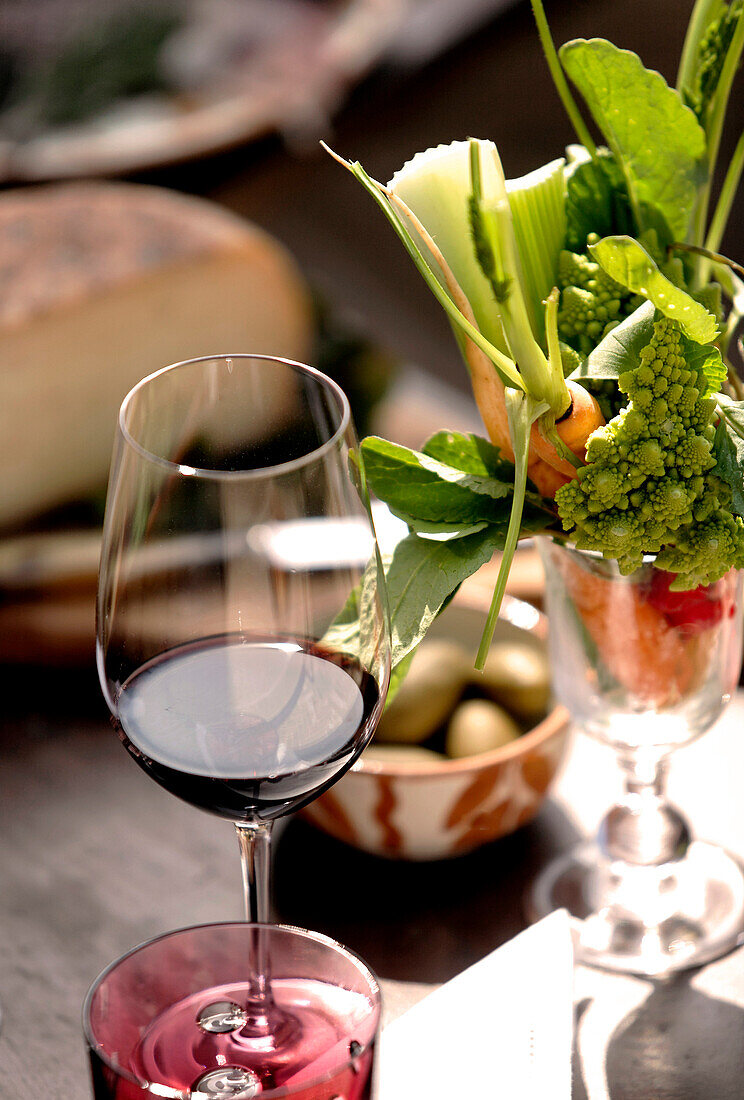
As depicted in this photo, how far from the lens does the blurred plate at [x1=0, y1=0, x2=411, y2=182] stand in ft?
4.53

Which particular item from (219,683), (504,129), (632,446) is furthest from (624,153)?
(504,129)

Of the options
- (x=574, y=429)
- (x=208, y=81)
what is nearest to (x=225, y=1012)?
(x=574, y=429)

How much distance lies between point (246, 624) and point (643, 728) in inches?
8.5

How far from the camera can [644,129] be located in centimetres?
50

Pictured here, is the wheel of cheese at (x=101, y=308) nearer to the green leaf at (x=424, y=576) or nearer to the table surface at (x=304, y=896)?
the table surface at (x=304, y=896)

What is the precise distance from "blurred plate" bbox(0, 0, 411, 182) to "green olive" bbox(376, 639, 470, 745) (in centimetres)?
90

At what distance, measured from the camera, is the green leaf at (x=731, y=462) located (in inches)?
17.9

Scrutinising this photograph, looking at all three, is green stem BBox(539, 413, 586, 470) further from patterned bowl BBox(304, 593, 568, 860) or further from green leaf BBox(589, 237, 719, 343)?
patterned bowl BBox(304, 593, 568, 860)

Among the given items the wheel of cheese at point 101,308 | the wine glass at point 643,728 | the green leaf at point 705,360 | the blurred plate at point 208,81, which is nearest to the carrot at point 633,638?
the wine glass at point 643,728

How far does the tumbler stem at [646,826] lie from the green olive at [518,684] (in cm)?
6

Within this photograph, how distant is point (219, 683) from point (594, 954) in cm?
24

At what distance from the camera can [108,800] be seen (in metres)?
0.68

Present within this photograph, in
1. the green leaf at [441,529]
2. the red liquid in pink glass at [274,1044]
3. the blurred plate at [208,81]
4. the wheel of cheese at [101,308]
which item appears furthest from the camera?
the blurred plate at [208,81]

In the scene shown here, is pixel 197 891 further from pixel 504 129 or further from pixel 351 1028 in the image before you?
pixel 504 129
